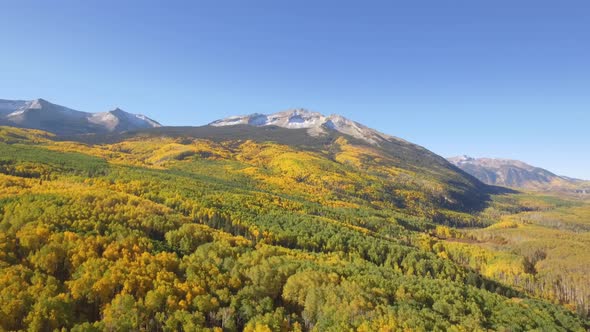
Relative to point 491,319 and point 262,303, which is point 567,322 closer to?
point 491,319

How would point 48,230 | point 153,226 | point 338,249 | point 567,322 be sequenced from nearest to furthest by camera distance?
point 567,322 < point 48,230 < point 153,226 < point 338,249

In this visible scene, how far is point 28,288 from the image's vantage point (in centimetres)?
9719

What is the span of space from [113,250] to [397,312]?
97.2m

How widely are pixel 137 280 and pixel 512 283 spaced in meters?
188

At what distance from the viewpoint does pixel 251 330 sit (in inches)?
3701

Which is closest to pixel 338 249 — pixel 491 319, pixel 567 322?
pixel 491 319

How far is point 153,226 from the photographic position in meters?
171

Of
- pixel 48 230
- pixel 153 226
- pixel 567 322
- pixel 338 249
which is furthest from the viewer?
pixel 338 249

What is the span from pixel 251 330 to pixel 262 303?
1603cm

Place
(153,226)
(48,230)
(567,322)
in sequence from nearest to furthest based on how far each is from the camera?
(567,322) < (48,230) < (153,226)

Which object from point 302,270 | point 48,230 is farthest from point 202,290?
point 48,230

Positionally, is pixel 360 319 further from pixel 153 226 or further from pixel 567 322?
pixel 153 226

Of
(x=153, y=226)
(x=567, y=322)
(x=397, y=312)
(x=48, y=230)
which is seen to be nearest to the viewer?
(x=397, y=312)

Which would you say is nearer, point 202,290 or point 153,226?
point 202,290
